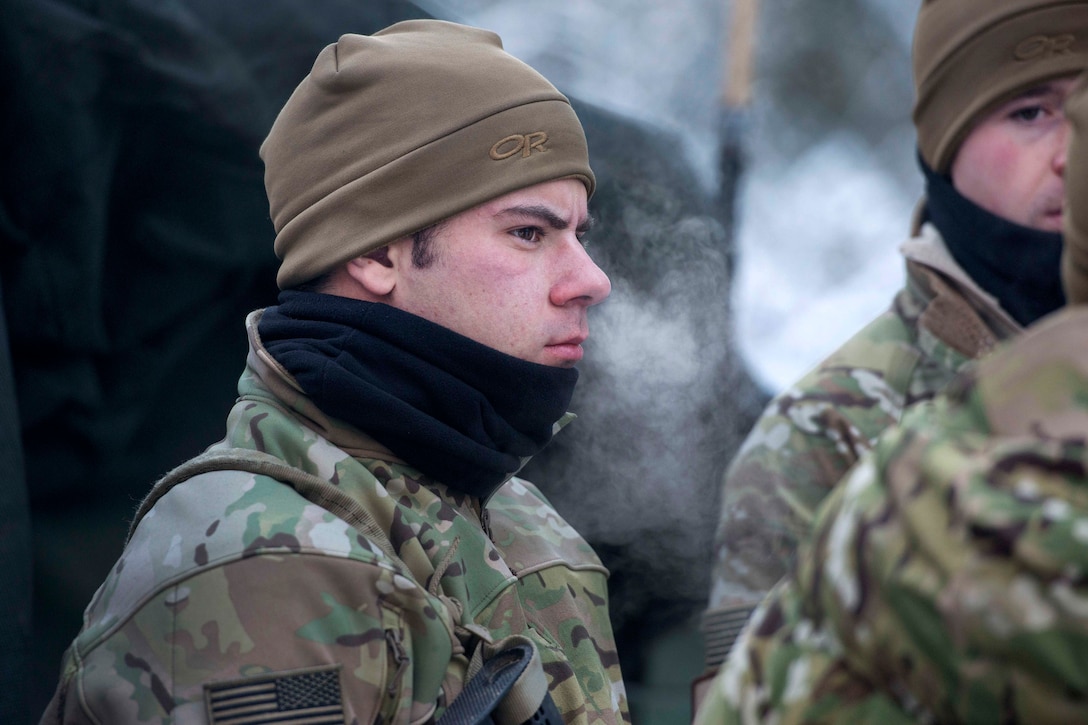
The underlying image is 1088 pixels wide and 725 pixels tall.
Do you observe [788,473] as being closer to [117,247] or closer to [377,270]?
[377,270]

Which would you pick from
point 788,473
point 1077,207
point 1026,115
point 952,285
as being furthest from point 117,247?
point 1077,207

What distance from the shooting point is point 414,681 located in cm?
197

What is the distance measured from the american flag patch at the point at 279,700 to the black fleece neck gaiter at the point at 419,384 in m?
0.51

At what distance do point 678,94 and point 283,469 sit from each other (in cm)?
274

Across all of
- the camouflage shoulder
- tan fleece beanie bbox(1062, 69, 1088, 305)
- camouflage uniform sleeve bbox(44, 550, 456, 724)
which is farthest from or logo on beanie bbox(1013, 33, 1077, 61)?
camouflage uniform sleeve bbox(44, 550, 456, 724)

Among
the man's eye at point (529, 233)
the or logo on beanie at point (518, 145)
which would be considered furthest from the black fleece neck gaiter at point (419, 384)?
the or logo on beanie at point (518, 145)

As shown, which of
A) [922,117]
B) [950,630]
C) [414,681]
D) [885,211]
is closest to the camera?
[950,630]

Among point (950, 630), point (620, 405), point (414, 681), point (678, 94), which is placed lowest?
point (620, 405)

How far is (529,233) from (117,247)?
4.49ft

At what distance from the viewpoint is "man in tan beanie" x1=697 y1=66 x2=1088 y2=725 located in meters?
0.84

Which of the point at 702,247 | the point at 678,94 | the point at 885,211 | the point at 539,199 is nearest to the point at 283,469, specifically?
the point at 539,199

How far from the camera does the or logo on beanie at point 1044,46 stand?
2104 mm

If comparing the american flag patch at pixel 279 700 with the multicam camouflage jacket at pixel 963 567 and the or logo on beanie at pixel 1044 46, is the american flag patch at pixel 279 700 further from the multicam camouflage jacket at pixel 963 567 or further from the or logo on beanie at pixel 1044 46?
the or logo on beanie at pixel 1044 46

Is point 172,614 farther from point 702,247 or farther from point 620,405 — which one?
point 702,247
